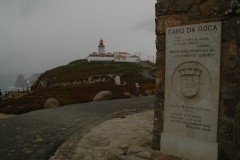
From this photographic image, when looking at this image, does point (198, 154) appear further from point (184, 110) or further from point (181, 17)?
point (181, 17)

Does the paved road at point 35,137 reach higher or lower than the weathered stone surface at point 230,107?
lower

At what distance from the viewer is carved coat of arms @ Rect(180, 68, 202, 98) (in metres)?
3.60

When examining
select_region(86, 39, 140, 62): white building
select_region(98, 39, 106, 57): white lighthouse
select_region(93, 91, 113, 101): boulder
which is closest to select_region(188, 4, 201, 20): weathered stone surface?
select_region(93, 91, 113, 101): boulder

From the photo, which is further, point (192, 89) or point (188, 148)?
point (188, 148)

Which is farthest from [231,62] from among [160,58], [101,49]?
[101,49]

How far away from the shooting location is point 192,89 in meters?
3.66

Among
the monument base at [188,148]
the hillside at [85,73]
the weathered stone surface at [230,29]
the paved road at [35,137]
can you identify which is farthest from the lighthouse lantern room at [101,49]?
the weathered stone surface at [230,29]

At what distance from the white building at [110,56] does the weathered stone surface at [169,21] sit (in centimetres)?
9031

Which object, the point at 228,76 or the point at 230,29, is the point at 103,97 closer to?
the point at 228,76

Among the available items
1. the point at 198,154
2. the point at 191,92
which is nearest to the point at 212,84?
the point at 191,92

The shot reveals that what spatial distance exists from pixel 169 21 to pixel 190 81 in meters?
1.34

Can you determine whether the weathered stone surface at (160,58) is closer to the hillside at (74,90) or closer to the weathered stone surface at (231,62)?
the weathered stone surface at (231,62)

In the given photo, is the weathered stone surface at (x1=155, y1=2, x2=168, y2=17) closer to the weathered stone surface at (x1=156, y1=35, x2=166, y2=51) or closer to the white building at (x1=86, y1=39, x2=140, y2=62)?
the weathered stone surface at (x1=156, y1=35, x2=166, y2=51)

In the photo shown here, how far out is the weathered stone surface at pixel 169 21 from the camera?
12.5 ft
